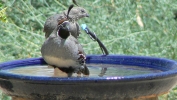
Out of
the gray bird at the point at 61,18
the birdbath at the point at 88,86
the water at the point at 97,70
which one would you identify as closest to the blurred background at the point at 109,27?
the gray bird at the point at 61,18

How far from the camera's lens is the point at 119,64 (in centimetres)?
277

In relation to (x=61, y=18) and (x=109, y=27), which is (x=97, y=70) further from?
(x=109, y=27)

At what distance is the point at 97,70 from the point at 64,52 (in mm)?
316

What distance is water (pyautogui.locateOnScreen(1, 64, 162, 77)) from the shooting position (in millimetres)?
2598

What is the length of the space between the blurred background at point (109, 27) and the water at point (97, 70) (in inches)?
63.4

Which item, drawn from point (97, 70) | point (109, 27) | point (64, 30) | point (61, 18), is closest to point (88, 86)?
point (64, 30)

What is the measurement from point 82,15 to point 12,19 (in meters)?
1.38

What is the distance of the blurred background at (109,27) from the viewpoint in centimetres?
472

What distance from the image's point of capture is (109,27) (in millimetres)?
5121

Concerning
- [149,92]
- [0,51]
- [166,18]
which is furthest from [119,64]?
[166,18]

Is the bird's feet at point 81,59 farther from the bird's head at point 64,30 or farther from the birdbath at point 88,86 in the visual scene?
the birdbath at point 88,86

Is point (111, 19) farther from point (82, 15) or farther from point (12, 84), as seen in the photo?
point (12, 84)

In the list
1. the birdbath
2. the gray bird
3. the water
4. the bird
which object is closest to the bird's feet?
the bird

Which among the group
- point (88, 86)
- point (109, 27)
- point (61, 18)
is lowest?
point (109, 27)
